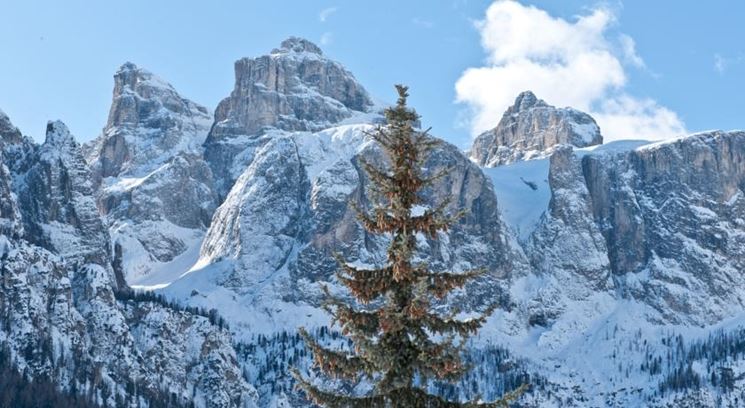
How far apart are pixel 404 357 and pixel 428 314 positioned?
124cm

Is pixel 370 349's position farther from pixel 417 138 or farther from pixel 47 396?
pixel 47 396

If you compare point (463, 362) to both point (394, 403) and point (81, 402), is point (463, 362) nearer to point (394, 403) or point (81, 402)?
point (394, 403)

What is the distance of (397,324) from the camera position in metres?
24.7

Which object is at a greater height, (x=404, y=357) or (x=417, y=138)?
(x=417, y=138)

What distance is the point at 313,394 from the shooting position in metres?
24.9

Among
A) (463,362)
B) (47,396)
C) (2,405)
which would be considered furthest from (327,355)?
(47,396)

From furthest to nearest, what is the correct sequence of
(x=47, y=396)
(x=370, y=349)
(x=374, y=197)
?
(x=47, y=396)
(x=374, y=197)
(x=370, y=349)

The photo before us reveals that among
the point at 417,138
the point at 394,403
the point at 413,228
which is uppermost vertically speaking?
the point at 417,138

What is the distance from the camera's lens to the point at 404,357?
25.1 m

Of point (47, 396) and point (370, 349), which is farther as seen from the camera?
point (47, 396)

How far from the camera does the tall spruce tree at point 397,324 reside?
24656 millimetres

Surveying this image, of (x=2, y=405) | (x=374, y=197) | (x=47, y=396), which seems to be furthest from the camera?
(x=47, y=396)

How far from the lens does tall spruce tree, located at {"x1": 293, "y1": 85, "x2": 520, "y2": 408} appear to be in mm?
24656

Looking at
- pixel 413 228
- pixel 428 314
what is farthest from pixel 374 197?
pixel 428 314
